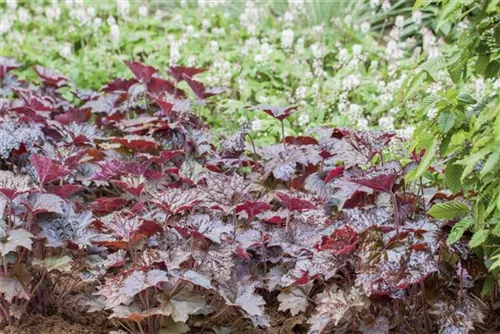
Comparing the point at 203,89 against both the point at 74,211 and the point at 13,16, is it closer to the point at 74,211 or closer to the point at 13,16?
the point at 74,211

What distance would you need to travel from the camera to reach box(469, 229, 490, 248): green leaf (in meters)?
2.37

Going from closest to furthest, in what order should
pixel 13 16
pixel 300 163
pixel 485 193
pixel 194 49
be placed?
pixel 485 193
pixel 300 163
pixel 194 49
pixel 13 16

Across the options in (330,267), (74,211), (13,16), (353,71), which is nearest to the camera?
(330,267)

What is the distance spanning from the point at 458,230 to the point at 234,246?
802 mm

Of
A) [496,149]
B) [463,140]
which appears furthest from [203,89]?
[496,149]

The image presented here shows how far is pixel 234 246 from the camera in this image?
275 cm

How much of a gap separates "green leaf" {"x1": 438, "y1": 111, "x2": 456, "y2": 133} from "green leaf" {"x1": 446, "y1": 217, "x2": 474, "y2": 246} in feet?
1.08

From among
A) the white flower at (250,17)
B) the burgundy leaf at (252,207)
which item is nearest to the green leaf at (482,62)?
the burgundy leaf at (252,207)

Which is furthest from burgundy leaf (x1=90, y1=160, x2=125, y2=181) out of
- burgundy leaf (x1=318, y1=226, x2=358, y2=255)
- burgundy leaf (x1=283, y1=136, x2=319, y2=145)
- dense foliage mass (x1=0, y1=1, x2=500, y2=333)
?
burgundy leaf (x1=318, y1=226, x2=358, y2=255)

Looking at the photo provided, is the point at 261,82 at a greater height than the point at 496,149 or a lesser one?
lesser

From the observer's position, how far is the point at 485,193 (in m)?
2.30

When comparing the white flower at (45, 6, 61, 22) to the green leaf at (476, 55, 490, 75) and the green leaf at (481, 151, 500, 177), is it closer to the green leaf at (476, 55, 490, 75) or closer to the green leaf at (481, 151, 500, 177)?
the green leaf at (476, 55, 490, 75)

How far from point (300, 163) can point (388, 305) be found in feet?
3.68

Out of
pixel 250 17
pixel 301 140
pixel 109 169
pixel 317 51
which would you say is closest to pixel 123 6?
pixel 250 17
